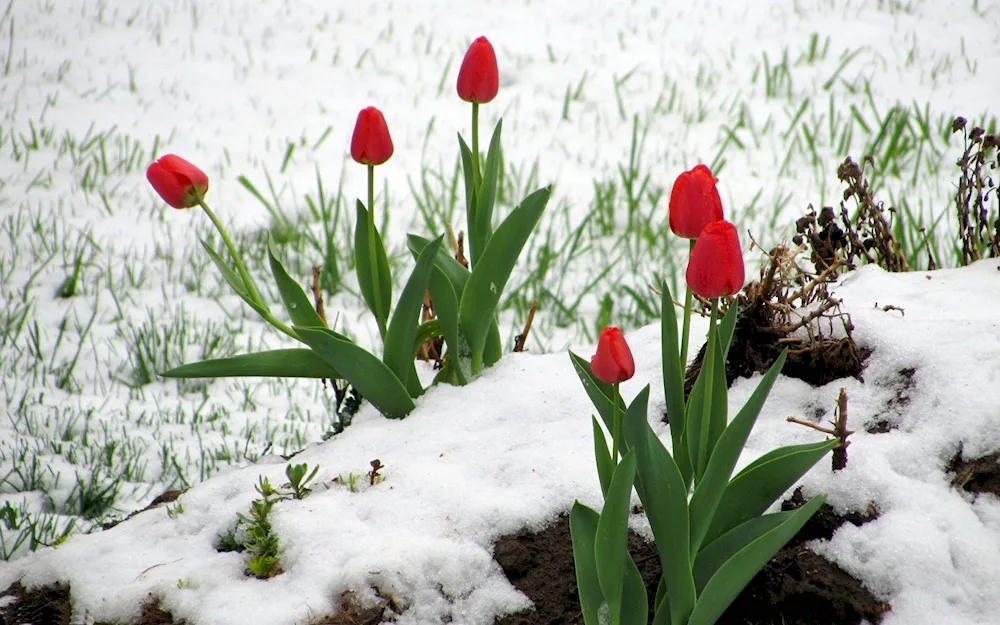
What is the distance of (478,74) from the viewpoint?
1.63m

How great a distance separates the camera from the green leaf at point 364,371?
5.37ft

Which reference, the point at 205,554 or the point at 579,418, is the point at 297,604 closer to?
the point at 205,554

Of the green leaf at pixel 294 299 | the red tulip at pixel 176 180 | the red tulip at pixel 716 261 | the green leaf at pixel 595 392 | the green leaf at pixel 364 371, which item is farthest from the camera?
the green leaf at pixel 294 299

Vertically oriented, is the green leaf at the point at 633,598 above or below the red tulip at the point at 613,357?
below

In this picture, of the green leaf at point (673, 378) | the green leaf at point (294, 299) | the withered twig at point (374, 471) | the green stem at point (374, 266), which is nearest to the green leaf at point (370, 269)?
the green stem at point (374, 266)

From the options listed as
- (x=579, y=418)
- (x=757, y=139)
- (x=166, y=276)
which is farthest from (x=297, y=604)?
(x=757, y=139)

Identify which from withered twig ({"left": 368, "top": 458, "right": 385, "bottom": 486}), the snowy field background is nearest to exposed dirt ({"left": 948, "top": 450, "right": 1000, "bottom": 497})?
the snowy field background

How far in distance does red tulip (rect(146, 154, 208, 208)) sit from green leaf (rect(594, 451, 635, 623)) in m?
0.86

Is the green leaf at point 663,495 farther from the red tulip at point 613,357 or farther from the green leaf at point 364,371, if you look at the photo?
the green leaf at point 364,371

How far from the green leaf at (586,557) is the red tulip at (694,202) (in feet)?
1.20

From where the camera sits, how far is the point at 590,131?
4.03 m

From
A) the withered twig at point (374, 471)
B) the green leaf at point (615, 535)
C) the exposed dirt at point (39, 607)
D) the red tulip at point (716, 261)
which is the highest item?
the red tulip at point (716, 261)

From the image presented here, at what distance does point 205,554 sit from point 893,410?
1122 millimetres

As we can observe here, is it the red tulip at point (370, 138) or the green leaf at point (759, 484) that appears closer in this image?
the green leaf at point (759, 484)
